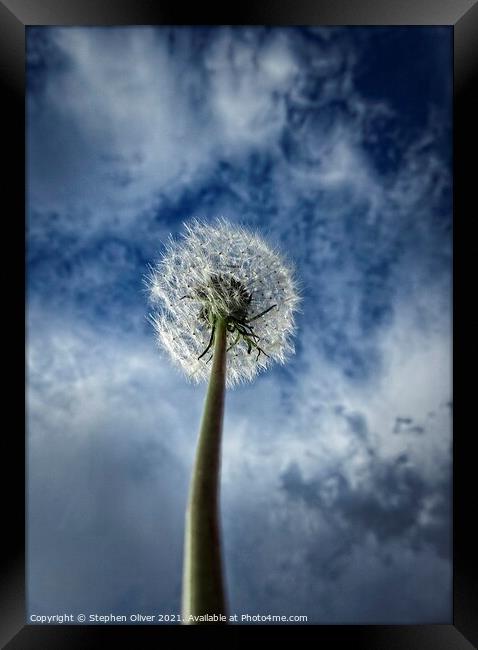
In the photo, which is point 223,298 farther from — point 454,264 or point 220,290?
point 454,264

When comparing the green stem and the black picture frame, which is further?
the black picture frame

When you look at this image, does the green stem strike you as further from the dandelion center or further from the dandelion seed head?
the dandelion seed head

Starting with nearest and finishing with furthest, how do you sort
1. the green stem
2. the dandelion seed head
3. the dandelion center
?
the green stem < the dandelion center < the dandelion seed head

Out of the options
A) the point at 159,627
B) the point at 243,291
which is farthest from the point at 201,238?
the point at 159,627

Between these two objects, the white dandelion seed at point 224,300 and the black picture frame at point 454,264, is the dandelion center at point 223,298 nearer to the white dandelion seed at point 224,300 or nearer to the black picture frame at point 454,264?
the white dandelion seed at point 224,300

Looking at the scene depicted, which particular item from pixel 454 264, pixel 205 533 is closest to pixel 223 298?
pixel 454 264

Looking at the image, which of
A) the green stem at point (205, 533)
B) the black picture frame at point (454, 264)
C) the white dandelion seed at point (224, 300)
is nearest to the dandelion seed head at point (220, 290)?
the white dandelion seed at point (224, 300)

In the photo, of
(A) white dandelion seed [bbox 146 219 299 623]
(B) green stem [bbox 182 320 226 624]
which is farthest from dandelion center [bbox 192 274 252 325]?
(B) green stem [bbox 182 320 226 624]
